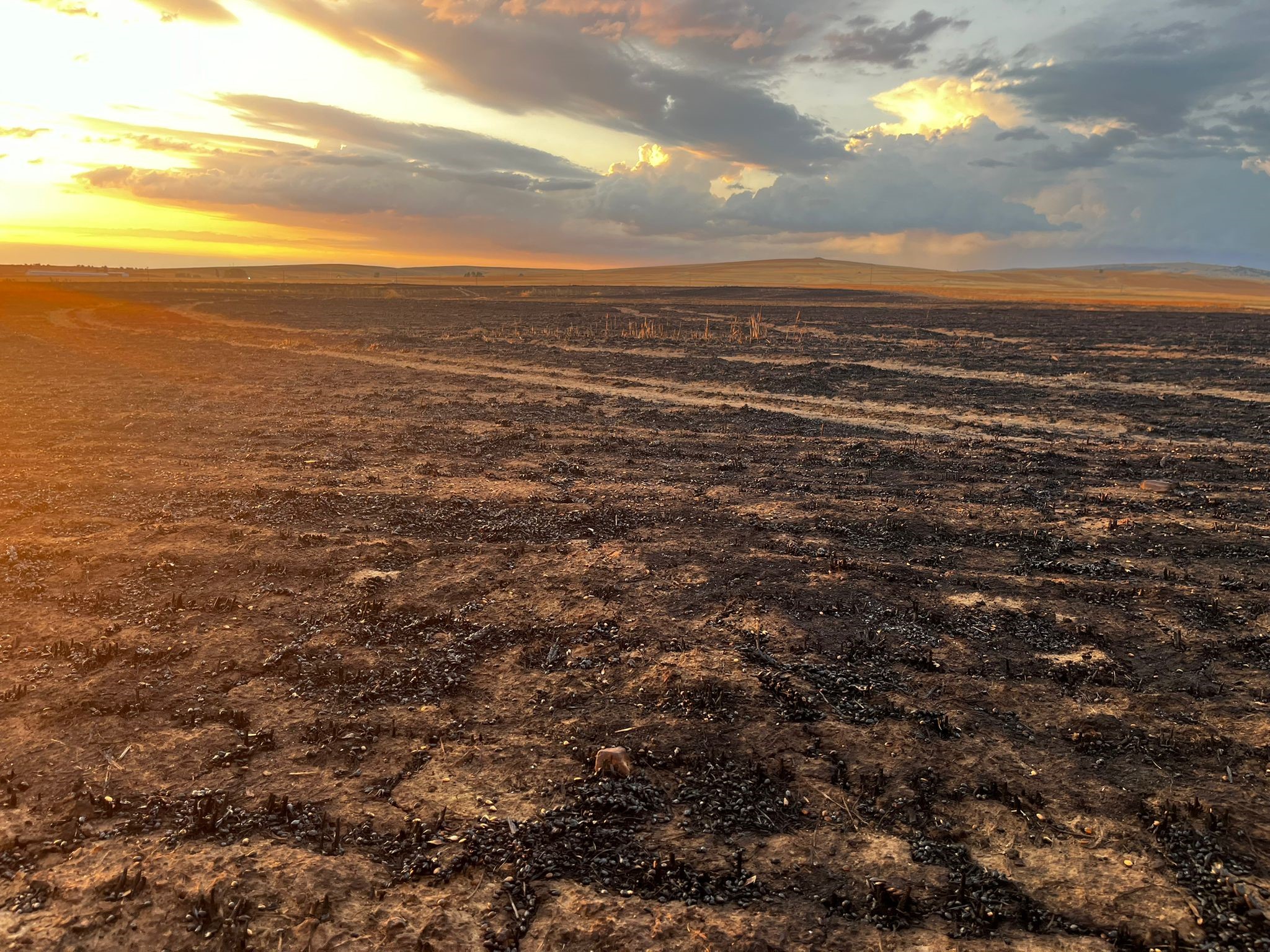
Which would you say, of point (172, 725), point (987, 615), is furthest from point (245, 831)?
point (987, 615)

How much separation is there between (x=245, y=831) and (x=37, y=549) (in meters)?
7.93

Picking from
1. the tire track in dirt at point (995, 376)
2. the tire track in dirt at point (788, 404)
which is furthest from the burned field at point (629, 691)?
the tire track in dirt at point (995, 376)

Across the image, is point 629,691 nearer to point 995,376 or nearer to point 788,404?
point 788,404

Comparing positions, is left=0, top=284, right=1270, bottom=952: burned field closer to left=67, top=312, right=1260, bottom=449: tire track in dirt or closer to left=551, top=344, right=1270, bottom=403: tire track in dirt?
left=67, top=312, right=1260, bottom=449: tire track in dirt

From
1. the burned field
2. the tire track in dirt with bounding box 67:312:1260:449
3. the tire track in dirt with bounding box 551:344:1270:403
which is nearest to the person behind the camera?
the burned field

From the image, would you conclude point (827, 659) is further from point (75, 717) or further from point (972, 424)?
point (972, 424)

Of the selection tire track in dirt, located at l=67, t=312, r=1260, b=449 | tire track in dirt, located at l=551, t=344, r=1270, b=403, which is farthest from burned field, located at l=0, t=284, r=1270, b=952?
tire track in dirt, located at l=551, t=344, r=1270, b=403

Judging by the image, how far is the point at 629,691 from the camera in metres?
7.66

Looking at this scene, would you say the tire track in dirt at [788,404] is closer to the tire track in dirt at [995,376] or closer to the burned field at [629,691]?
the burned field at [629,691]

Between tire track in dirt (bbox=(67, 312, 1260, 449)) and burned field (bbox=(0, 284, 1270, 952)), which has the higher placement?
tire track in dirt (bbox=(67, 312, 1260, 449))

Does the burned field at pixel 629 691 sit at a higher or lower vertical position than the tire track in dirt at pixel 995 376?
lower

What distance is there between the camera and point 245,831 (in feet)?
18.4

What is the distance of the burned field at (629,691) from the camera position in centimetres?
504

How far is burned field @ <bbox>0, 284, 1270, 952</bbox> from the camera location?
5.04 m
